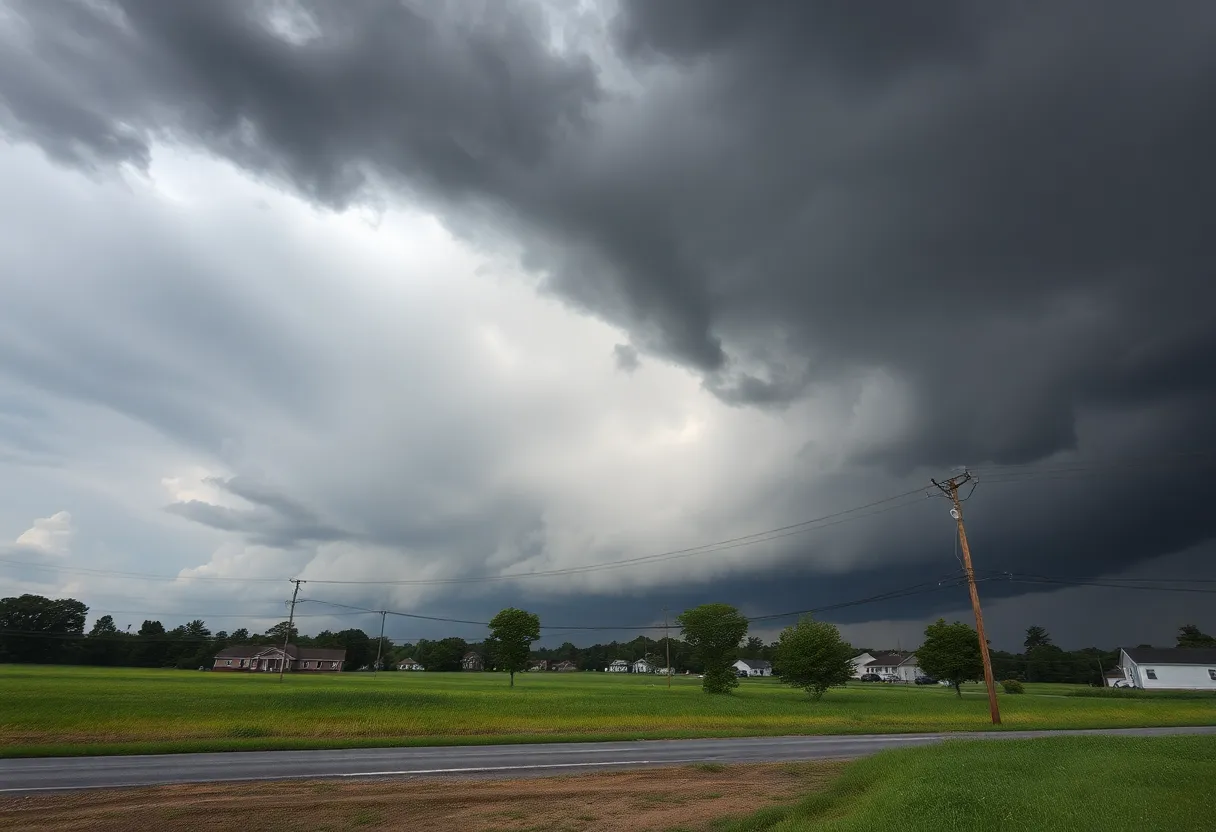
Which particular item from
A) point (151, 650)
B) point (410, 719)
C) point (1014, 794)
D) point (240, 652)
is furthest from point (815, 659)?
point (151, 650)

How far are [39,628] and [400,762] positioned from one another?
6670 inches

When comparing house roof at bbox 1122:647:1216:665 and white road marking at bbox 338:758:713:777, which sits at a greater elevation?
house roof at bbox 1122:647:1216:665

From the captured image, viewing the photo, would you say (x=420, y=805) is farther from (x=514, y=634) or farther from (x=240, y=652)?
(x=240, y=652)

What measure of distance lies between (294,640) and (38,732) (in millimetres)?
176697

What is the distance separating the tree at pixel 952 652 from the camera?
73.0 m

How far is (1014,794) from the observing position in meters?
11.1

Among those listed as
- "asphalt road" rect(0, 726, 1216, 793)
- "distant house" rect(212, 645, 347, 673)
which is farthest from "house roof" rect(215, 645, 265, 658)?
"asphalt road" rect(0, 726, 1216, 793)

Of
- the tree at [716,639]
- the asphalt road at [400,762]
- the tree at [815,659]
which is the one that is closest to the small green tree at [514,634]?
the tree at [716,639]

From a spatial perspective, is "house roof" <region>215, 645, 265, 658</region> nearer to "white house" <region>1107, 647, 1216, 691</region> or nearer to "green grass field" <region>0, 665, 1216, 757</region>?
"green grass field" <region>0, 665, 1216, 757</region>

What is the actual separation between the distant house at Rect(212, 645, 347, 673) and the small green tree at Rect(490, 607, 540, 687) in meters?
77.3

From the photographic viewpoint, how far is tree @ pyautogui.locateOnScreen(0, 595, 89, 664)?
435 ft

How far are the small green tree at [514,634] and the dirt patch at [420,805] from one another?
77.0 m

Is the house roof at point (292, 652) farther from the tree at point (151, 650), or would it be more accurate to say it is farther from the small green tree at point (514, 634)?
the small green tree at point (514, 634)

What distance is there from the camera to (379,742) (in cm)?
2820
